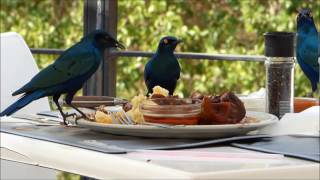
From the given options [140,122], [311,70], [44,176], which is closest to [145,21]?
[44,176]

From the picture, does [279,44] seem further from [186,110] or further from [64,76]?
[64,76]

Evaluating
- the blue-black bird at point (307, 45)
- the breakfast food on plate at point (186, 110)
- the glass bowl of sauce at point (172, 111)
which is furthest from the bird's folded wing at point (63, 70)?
the blue-black bird at point (307, 45)

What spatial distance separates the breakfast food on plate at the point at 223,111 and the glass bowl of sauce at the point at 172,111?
36 millimetres

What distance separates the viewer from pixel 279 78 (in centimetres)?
175

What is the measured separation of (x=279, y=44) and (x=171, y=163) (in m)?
0.54

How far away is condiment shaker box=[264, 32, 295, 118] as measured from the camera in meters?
1.73

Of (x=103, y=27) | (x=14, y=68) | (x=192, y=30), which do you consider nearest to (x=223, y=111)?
(x=14, y=68)

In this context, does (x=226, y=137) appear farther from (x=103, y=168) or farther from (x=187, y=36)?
(x=187, y=36)

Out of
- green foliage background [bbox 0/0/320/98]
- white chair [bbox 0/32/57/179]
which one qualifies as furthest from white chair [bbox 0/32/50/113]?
green foliage background [bbox 0/0/320/98]

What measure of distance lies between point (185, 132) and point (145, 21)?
4.46 m

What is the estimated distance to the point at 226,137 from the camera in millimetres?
1511

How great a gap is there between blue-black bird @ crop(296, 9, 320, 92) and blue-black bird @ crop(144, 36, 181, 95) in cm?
28

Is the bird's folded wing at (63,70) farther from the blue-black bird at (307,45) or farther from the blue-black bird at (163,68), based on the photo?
the blue-black bird at (307,45)

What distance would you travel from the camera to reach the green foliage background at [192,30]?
5.68 m
